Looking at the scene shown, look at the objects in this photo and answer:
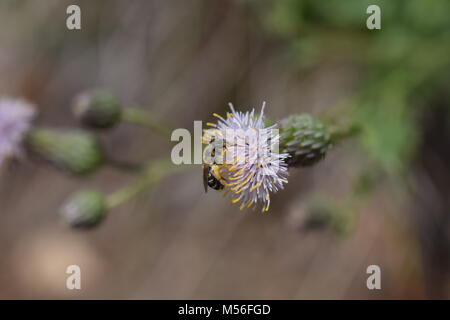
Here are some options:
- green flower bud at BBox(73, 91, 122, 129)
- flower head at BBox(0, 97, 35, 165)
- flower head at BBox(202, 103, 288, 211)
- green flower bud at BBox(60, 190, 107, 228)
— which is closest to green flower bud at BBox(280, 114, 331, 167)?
flower head at BBox(202, 103, 288, 211)

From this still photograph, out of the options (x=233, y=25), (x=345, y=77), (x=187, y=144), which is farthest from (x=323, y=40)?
(x=187, y=144)

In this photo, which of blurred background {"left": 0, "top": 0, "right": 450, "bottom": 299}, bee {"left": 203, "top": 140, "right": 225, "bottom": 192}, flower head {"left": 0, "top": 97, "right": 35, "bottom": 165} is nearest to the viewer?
bee {"left": 203, "top": 140, "right": 225, "bottom": 192}

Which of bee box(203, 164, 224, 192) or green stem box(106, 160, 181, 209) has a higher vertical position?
green stem box(106, 160, 181, 209)

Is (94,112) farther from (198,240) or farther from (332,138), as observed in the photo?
(198,240)

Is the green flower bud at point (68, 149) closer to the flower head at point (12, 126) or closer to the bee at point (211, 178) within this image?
the flower head at point (12, 126)

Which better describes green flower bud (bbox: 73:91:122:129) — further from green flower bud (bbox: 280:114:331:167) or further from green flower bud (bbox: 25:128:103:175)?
green flower bud (bbox: 280:114:331:167)

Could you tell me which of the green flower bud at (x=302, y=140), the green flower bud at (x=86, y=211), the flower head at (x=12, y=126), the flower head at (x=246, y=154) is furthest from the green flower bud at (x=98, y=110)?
Result: the green flower bud at (x=302, y=140)
